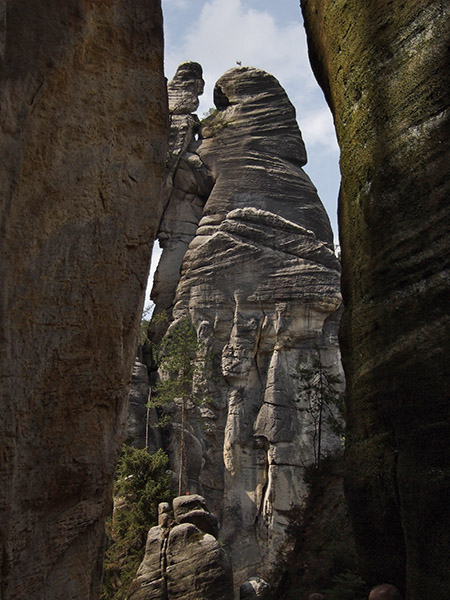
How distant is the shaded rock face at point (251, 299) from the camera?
25812 millimetres

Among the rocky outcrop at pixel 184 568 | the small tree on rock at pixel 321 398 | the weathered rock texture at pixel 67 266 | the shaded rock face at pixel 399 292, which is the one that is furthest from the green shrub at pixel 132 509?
the shaded rock face at pixel 399 292

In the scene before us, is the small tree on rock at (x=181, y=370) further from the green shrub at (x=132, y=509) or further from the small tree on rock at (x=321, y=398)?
the small tree on rock at (x=321, y=398)

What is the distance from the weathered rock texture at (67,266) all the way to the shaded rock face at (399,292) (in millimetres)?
2364

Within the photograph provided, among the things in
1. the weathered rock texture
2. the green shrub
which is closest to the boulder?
the green shrub

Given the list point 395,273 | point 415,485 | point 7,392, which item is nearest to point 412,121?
point 395,273

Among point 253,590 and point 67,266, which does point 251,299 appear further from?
point 67,266

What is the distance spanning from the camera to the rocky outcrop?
47.5ft

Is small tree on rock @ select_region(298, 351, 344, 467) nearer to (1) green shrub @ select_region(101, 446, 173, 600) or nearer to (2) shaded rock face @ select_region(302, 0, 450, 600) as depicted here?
(1) green shrub @ select_region(101, 446, 173, 600)

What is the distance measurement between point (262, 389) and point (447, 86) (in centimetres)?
2293

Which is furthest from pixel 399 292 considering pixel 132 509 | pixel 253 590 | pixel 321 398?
pixel 132 509

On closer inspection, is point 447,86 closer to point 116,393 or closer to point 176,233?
point 116,393

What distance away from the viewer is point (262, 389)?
91.4ft

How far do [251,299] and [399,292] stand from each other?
2302cm

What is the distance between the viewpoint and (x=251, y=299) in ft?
94.7
